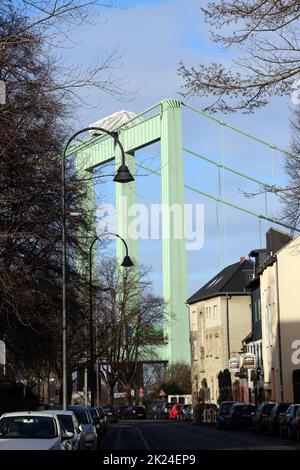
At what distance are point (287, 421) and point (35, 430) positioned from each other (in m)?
21.3

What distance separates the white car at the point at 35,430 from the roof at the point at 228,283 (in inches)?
2397

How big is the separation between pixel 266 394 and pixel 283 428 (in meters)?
22.6

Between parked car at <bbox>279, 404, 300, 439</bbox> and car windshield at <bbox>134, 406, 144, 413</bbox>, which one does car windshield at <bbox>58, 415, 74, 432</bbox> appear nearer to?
parked car at <bbox>279, 404, 300, 439</bbox>

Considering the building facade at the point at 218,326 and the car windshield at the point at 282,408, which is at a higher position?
the building facade at the point at 218,326

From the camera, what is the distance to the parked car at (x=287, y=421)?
3545cm

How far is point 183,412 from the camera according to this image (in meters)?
70.6

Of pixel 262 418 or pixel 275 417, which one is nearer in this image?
pixel 275 417

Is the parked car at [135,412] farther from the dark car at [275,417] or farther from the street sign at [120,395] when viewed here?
the dark car at [275,417]

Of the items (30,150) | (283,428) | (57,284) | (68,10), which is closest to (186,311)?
(283,428)

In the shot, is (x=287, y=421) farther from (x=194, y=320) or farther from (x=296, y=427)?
(x=194, y=320)

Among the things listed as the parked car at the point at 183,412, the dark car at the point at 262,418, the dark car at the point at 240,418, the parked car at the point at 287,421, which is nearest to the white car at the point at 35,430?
the parked car at the point at 287,421

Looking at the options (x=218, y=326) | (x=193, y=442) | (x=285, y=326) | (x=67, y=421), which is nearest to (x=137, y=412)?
(x=218, y=326)

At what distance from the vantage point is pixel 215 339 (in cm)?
8038
